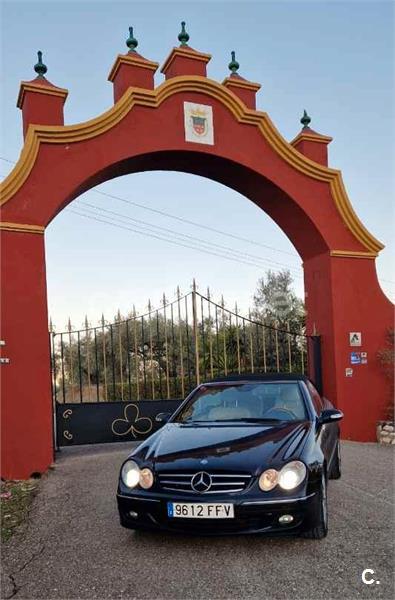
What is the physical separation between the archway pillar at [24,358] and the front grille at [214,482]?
4156 millimetres

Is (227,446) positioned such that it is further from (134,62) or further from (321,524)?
(134,62)

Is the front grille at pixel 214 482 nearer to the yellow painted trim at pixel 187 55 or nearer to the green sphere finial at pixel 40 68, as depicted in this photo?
the green sphere finial at pixel 40 68

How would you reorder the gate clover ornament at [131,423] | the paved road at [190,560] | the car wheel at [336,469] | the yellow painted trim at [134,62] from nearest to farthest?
the paved road at [190,560] → the car wheel at [336,469] → the gate clover ornament at [131,423] → the yellow painted trim at [134,62]

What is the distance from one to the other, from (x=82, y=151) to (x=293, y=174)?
401 cm

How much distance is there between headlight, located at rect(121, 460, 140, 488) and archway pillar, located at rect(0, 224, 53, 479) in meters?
3.73

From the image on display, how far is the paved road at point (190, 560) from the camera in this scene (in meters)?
3.48

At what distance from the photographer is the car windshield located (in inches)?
A: 207

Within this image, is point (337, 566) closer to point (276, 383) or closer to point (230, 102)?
point (276, 383)

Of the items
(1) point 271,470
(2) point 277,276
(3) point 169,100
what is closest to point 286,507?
(1) point 271,470

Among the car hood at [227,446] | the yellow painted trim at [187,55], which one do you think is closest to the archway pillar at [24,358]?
the car hood at [227,446]

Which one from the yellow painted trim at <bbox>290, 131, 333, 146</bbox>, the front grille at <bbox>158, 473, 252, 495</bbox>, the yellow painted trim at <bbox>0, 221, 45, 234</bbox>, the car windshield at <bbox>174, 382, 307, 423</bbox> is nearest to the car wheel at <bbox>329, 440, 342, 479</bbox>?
the car windshield at <bbox>174, 382, 307, 423</bbox>

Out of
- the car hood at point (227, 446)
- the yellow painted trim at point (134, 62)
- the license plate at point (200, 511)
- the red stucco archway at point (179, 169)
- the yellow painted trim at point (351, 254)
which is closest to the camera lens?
the license plate at point (200, 511)

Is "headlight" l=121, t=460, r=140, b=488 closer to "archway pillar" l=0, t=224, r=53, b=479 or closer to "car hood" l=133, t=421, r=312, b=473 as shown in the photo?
"car hood" l=133, t=421, r=312, b=473

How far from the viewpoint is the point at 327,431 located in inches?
216
